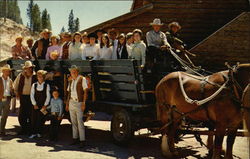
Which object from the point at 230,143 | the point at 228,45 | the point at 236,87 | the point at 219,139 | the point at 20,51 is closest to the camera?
the point at 236,87

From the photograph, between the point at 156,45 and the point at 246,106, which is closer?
the point at 246,106

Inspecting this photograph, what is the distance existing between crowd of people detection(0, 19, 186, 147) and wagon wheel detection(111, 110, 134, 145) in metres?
0.78

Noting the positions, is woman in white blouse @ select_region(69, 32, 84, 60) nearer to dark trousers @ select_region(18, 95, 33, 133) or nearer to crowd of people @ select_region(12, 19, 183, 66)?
crowd of people @ select_region(12, 19, 183, 66)

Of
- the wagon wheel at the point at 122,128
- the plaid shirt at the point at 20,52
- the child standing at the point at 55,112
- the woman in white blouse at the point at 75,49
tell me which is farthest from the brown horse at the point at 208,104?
the plaid shirt at the point at 20,52

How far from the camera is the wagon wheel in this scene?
7227 mm

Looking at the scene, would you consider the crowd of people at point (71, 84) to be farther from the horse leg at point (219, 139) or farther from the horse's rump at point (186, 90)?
the horse leg at point (219, 139)

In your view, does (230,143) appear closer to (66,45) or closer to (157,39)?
(157,39)

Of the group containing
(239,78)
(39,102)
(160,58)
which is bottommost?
(39,102)

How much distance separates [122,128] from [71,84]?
1.60 metres

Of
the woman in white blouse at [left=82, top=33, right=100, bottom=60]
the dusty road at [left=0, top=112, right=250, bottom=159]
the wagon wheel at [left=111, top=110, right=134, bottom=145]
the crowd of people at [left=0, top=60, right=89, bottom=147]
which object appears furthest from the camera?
the woman in white blouse at [left=82, top=33, right=100, bottom=60]

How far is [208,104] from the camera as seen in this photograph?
234 inches

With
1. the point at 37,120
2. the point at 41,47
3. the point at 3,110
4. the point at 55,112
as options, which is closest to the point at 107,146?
the point at 55,112

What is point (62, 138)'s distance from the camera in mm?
8336

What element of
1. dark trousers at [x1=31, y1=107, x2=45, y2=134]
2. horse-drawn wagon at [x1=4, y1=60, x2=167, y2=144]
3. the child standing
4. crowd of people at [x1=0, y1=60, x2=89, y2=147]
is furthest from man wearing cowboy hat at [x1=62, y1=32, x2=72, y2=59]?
dark trousers at [x1=31, y1=107, x2=45, y2=134]
